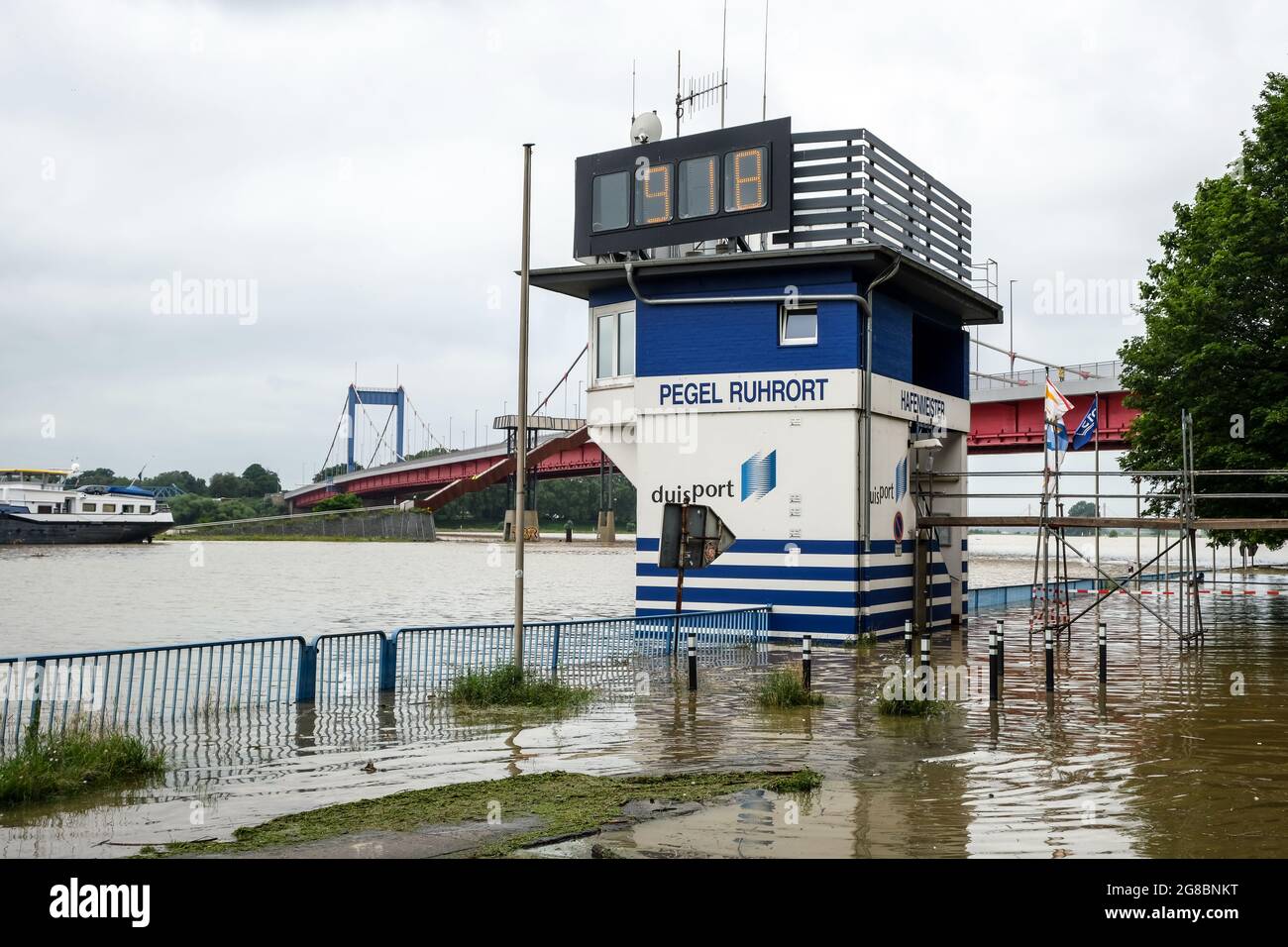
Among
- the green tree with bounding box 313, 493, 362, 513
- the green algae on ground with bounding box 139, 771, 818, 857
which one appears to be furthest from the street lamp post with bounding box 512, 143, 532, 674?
the green tree with bounding box 313, 493, 362, 513

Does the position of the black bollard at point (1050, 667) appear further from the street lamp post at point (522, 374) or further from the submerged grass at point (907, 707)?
the street lamp post at point (522, 374)

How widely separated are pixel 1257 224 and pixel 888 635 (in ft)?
47.6

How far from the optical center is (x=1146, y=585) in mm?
52000

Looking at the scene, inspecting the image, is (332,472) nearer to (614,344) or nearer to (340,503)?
(340,503)

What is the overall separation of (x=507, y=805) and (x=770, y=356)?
16751 millimetres

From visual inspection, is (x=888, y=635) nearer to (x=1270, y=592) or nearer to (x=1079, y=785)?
(x=1079, y=785)

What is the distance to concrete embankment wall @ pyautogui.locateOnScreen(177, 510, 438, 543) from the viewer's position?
115500mm

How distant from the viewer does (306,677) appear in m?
16.9

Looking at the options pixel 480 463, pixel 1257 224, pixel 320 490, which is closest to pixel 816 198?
pixel 1257 224

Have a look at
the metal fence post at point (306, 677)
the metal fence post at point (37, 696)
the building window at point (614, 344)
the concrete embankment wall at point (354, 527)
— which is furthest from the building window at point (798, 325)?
the concrete embankment wall at point (354, 527)

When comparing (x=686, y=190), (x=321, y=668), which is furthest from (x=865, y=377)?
(x=321, y=668)

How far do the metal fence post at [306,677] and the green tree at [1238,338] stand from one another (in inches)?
903

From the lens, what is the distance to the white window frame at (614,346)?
89.7 ft

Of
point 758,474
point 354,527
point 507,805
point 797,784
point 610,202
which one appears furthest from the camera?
point 354,527
